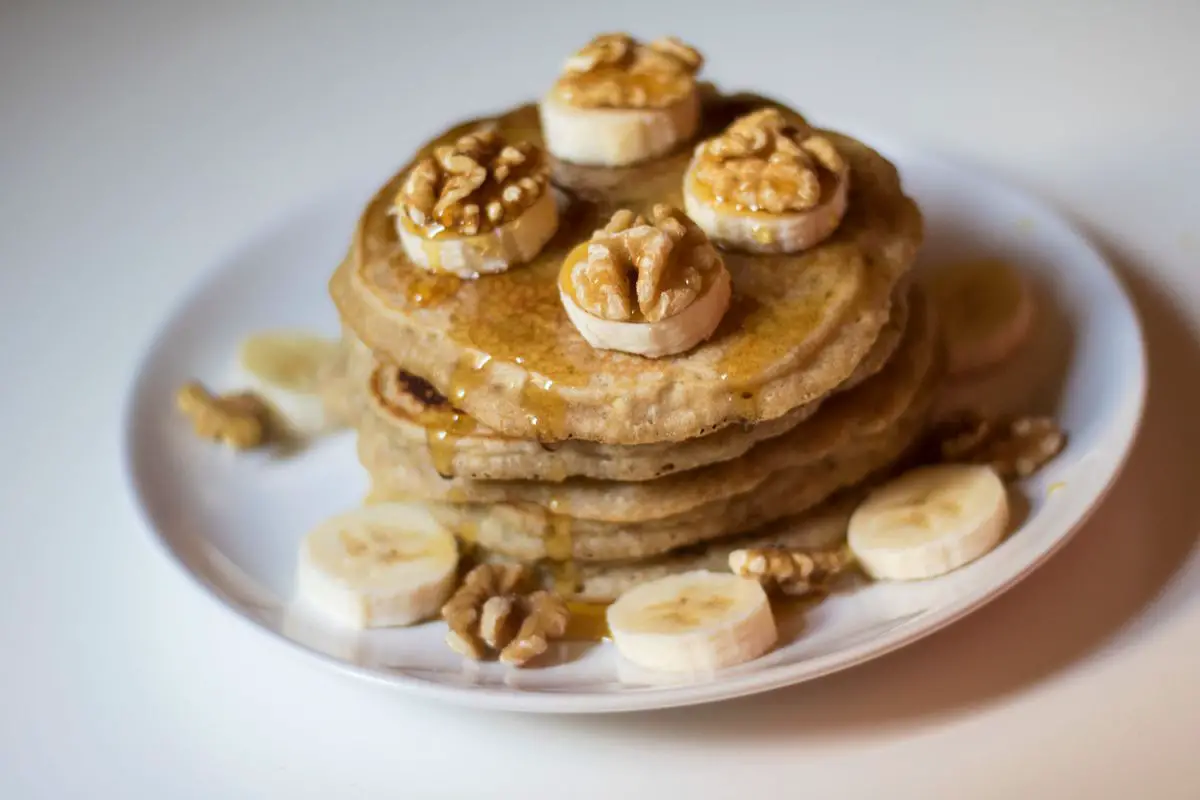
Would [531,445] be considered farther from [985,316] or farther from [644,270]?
[985,316]

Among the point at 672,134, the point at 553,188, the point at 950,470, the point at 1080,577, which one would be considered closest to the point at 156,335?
the point at 553,188

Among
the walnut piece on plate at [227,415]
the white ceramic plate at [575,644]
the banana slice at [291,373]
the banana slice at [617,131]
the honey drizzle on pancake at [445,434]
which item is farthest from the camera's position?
the banana slice at [291,373]

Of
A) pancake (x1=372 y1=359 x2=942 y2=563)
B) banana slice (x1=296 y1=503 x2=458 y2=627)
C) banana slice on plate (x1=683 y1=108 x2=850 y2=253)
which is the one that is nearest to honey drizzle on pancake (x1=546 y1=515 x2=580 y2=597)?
pancake (x1=372 y1=359 x2=942 y2=563)

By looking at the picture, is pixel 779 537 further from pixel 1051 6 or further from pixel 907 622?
pixel 1051 6

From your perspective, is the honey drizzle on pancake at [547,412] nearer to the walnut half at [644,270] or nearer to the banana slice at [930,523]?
the walnut half at [644,270]

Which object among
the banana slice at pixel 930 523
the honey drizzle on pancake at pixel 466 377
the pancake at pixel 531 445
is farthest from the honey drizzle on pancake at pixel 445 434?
the banana slice at pixel 930 523
